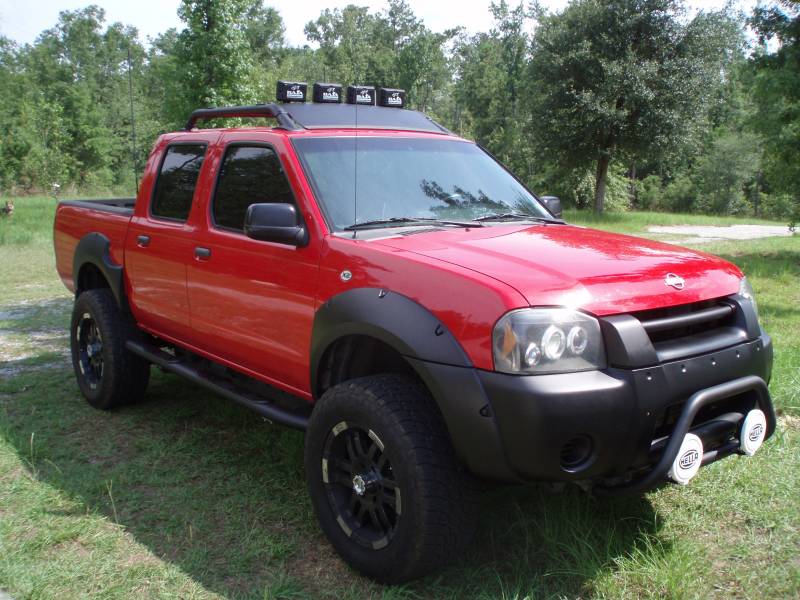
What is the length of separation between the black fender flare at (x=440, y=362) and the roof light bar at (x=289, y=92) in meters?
1.64

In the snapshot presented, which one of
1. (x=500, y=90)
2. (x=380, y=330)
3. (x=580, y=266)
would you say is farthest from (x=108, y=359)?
(x=500, y=90)

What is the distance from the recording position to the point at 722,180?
53.0 m

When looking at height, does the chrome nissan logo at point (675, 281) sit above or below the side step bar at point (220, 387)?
above

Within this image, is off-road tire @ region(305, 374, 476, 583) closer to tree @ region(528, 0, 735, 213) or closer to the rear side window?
the rear side window

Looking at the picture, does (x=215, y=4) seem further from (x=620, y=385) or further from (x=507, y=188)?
(x=620, y=385)

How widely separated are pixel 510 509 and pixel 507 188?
1.78 metres

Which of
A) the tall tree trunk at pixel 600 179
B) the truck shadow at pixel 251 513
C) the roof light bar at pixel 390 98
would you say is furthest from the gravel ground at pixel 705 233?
the truck shadow at pixel 251 513

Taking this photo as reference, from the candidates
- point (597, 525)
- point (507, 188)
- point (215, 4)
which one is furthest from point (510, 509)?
point (215, 4)

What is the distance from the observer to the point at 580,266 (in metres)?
2.95

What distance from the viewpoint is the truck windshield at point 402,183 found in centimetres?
358

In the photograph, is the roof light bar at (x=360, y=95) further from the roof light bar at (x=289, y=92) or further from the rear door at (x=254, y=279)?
the rear door at (x=254, y=279)

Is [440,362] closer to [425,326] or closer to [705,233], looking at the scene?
[425,326]

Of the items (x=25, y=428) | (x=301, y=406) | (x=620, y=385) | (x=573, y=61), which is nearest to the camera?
(x=620, y=385)

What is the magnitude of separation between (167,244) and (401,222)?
166cm
